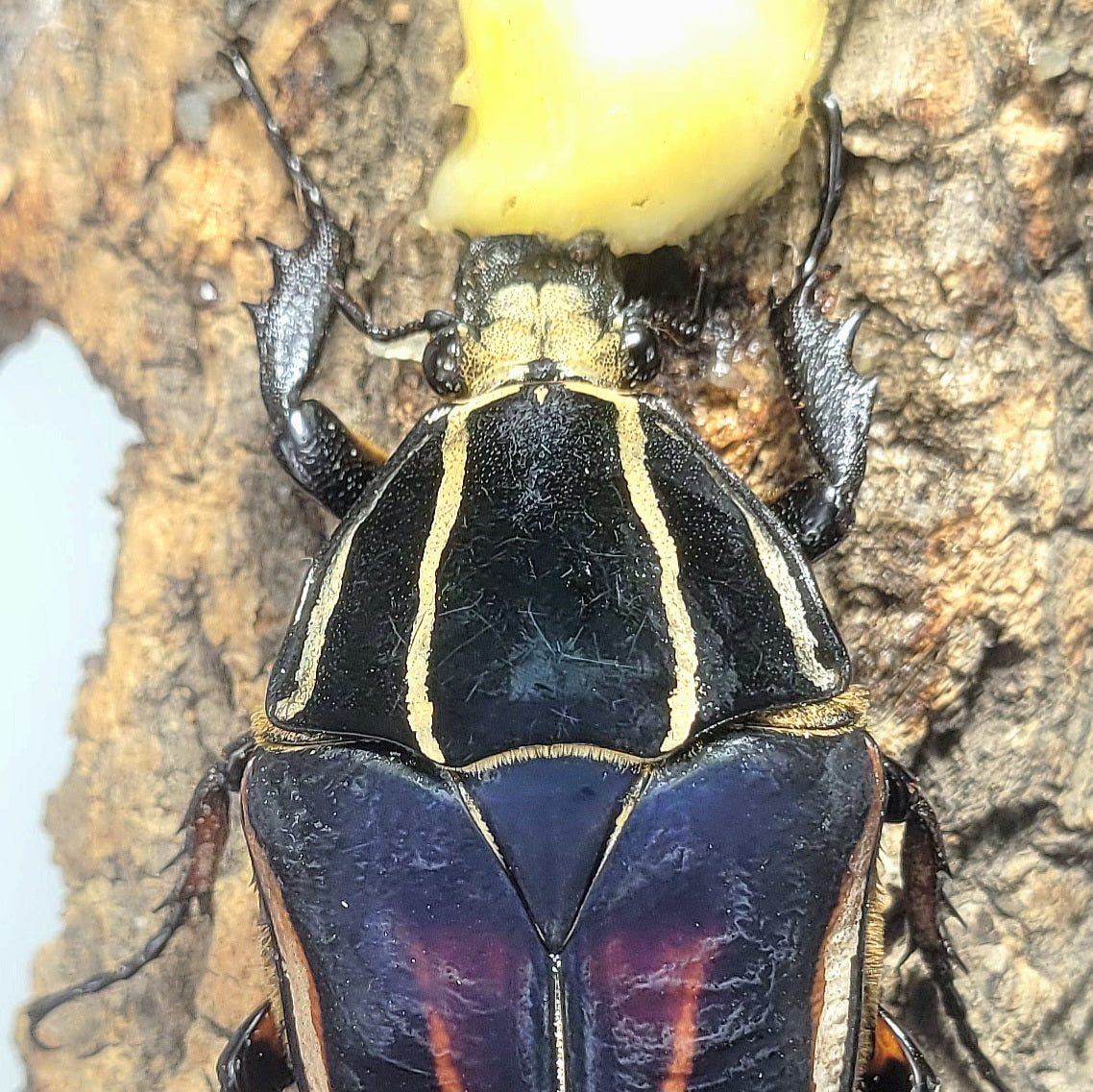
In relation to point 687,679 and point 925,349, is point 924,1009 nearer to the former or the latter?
point 687,679

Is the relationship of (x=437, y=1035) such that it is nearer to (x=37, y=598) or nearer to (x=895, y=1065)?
(x=895, y=1065)

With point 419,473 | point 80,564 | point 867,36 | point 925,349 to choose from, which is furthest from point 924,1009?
point 80,564

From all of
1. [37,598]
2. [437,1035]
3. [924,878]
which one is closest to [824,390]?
[924,878]

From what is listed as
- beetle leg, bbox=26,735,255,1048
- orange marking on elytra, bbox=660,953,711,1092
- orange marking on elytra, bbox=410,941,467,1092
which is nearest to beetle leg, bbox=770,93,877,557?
orange marking on elytra, bbox=660,953,711,1092

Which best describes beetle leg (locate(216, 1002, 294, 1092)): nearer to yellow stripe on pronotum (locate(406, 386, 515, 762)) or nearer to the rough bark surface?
the rough bark surface

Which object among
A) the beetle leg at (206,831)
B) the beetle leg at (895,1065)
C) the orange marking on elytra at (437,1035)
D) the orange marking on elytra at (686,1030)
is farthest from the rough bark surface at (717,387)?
the orange marking on elytra at (686,1030)

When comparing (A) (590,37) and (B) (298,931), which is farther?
(A) (590,37)

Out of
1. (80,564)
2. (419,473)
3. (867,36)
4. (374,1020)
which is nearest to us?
(374,1020)

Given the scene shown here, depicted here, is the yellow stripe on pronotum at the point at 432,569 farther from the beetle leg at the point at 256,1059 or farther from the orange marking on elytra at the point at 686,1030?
the beetle leg at the point at 256,1059
